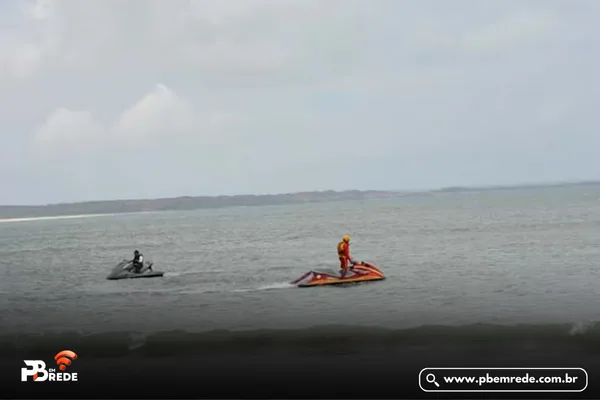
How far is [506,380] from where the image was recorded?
9609 mm

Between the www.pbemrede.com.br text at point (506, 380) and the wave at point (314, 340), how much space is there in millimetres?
7041

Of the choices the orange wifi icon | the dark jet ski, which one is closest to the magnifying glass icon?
the orange wifi icon

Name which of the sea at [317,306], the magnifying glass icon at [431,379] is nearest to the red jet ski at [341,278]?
the sea at [317,306]

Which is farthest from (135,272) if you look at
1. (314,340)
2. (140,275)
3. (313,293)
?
(314,340)

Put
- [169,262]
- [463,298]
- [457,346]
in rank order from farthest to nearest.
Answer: [169,262], [463,298], [457,346]

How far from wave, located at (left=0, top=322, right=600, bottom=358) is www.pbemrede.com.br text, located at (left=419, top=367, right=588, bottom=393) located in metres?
7.04

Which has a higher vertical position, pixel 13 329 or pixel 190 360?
pixel 13 329

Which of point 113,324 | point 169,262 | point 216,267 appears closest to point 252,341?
point 113,324

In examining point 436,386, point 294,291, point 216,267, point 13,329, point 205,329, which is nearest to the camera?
point 436,386

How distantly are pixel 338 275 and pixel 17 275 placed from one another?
3384cm

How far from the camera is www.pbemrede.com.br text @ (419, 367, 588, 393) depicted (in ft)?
31.2

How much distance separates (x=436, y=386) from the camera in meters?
9.72

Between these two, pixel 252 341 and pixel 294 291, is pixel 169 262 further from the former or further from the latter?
pixel 252 341

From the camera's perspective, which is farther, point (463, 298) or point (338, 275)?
point (338, 275)
